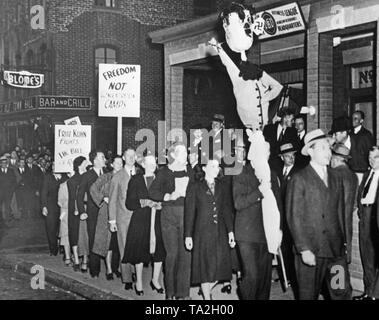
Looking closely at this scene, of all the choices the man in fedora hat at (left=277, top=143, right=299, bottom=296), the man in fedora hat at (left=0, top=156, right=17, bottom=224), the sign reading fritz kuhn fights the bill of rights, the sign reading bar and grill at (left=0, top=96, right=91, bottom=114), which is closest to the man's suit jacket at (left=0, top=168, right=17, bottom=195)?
the man in fedora hat at (left=0, top=156, right=17, bottom=224)

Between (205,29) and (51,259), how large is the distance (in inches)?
223

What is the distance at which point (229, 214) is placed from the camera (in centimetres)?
779

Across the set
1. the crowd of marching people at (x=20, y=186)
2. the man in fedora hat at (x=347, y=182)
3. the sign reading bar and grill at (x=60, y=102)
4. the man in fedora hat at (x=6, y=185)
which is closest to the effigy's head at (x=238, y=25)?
the man in fedora hat at (x=347, y=182)

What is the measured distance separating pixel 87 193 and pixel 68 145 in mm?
1812

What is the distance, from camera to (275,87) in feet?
28.3

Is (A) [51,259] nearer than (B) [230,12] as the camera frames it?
No


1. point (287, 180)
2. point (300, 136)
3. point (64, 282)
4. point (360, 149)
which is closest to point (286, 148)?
point (287, 180)

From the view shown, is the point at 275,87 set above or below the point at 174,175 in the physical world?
above

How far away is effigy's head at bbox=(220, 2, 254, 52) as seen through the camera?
8.38 metres

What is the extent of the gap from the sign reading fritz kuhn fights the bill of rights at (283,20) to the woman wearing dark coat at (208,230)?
13.4 ft

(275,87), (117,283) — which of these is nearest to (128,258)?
(117,283)

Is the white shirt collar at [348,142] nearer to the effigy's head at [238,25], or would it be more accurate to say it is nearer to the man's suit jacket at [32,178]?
the effigy's head at [238,25]
